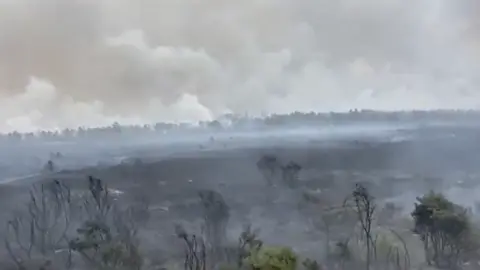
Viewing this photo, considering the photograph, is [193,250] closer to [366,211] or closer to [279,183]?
[279,183]

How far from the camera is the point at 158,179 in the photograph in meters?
2.54

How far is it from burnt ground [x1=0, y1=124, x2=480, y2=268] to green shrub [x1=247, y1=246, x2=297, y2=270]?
5cm

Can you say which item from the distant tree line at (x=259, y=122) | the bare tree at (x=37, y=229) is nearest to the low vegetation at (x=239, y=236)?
the bare tree at (x=37, y=229)

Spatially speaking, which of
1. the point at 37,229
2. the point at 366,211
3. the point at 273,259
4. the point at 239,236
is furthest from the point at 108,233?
the point at 366,211

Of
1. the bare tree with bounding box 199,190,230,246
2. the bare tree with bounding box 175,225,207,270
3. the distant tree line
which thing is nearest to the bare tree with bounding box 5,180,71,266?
the distant tree line

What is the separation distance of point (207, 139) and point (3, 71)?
0.96m

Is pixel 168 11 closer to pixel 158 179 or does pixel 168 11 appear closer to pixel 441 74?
pixel 158 179

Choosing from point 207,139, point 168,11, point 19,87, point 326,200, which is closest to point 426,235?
point 326,200

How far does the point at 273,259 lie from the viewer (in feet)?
8.13

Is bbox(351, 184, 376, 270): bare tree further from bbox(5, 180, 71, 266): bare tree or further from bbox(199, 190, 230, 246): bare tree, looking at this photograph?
bbox(5, 180, 71, 266): bare tree

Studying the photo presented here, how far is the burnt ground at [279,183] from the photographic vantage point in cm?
250

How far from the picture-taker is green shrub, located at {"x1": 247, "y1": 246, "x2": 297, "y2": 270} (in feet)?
8.09

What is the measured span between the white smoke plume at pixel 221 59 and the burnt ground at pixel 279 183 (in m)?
0.19

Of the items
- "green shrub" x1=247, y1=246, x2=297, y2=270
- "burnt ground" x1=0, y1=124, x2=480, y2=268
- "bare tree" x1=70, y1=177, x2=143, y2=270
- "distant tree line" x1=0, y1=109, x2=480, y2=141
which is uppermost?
"distant tree line" x1=0, y1=109, x2=480, y2=141
